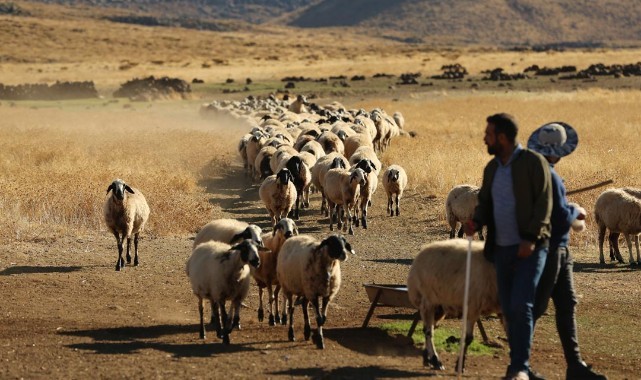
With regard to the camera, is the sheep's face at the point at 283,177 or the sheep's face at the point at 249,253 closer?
the sheep's face at the point at 249,253

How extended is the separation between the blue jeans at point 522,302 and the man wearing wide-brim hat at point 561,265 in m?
0.31

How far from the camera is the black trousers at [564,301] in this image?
8.84m

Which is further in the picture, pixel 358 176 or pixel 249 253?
pixel 358 176

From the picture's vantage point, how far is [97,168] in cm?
2425

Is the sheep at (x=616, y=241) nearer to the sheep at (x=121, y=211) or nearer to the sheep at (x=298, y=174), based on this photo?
the sheep at (x=298, y=174)

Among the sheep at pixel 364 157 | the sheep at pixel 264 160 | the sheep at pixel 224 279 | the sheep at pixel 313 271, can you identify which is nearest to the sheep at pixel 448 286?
the sheep at pixel 313 271

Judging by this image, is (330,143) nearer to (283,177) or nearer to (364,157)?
(364,157)

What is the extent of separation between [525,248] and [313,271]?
3189 millimetres

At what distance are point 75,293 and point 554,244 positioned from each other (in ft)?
24.0

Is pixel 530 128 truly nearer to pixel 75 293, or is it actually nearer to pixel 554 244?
pixel 75 293

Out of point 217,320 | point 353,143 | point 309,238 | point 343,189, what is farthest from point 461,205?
point 353,143

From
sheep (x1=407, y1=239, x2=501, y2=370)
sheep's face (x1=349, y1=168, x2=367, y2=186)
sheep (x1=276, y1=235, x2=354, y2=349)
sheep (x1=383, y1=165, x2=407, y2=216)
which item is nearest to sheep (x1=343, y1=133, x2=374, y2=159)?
sheep (x1=383, y1=165, x2=407, y2=216)

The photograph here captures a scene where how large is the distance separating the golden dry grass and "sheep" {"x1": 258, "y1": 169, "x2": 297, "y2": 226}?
4.80 ft

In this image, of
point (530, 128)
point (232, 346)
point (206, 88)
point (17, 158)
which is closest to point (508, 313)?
point (232, 346)
